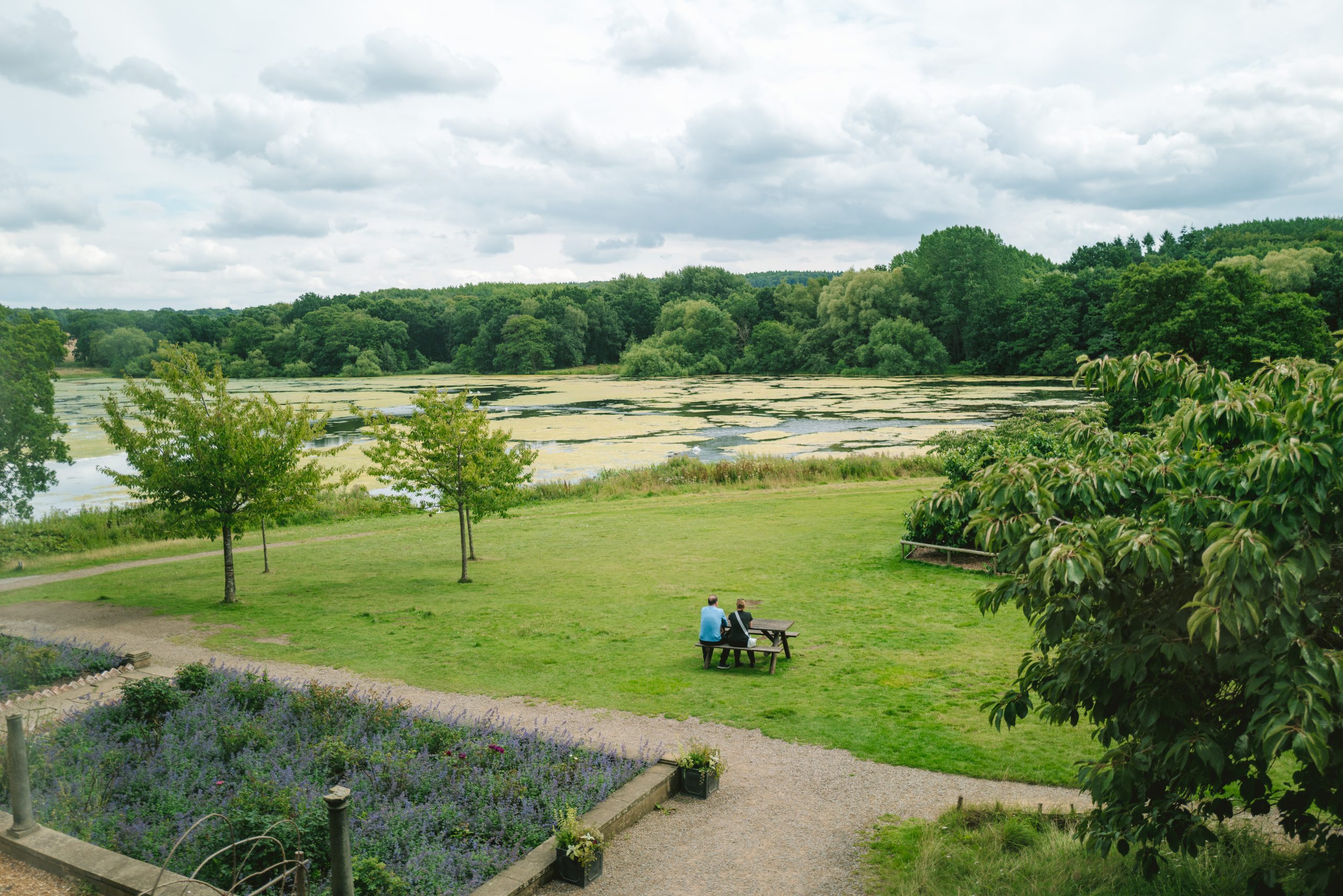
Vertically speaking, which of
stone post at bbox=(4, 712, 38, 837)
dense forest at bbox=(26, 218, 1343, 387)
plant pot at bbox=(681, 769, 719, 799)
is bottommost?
plant pot at bbox=(681, 769, 719, 799)

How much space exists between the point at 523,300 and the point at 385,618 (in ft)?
411

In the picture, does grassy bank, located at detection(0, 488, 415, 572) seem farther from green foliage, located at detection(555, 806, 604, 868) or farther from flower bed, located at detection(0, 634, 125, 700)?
green foliage, located at detection(555, 806, 604, 868)

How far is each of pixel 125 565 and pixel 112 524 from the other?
5849 millimetres

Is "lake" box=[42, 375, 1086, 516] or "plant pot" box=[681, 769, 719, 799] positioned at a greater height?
"lake" box=[42, 375, 1086, 516]

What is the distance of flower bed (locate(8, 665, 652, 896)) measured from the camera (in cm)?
786

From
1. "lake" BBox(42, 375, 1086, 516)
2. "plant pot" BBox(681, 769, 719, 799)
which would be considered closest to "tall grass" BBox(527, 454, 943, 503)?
"lake" BBox(42, 375, 1086, 516)

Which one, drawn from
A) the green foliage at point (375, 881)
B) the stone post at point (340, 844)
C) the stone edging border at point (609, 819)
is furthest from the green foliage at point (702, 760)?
the stone post at point (340, 844)

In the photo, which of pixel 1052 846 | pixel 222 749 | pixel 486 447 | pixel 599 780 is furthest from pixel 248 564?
pixel 1052 846

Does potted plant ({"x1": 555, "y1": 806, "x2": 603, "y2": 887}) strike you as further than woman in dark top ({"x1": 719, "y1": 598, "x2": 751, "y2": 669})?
No

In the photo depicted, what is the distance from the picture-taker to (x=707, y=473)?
34312mm

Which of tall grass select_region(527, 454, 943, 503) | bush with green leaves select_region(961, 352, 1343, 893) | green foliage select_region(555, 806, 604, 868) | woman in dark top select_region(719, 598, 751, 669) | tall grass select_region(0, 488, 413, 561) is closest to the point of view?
bush with green leaves select_region(961, 352, 1343, 893)

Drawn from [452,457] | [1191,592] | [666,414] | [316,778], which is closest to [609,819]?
[316,778]

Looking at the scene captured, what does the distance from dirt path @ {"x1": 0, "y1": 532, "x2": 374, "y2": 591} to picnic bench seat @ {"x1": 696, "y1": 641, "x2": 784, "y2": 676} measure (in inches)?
657

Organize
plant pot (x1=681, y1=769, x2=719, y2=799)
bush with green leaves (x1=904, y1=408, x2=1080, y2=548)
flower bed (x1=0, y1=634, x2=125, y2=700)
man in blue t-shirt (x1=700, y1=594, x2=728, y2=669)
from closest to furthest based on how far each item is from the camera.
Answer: plant pot (x1=681, y1=769, x2=719, y2=799) < flower bed (x1=0, y1=634, x2=125, y2=700) < man in blue t-shirt (x1=700, y1=594, x2=728, y2=669) < bush with green leaves (x1=904, y1=408, x2=1080, y2=548)
